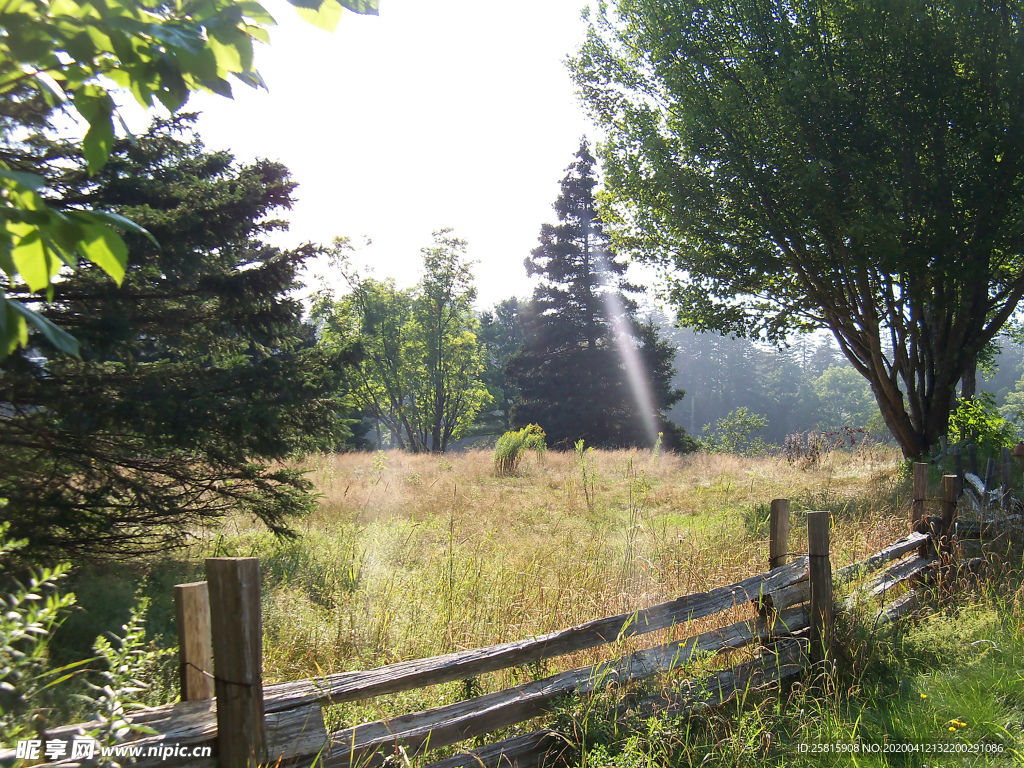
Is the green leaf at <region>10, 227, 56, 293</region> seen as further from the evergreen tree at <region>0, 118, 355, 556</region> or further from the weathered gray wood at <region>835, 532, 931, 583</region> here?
the weathered gray wood at <region>835, 532, 931, 583</region>

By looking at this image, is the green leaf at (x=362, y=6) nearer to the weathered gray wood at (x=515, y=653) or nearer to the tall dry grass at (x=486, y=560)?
the weathered gray wood at (x=515, y=653)

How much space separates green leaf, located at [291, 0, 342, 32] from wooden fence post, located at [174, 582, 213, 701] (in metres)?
1.90

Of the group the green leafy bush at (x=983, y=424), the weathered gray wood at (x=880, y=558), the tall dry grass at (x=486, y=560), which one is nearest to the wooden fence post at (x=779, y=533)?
the tall dry grass at (x=486, y=560)

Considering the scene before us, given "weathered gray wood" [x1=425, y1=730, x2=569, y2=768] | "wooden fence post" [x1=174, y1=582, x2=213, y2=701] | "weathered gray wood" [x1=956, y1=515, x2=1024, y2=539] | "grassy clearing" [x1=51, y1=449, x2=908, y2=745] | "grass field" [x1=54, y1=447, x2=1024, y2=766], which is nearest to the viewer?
"wooden fence post" [x1=174, y1=582, x2=213, y2=701]

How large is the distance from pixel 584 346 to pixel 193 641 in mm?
31247

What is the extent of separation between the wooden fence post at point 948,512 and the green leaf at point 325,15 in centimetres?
611

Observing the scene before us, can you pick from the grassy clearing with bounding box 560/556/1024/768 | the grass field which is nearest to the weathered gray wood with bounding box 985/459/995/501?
the grass field

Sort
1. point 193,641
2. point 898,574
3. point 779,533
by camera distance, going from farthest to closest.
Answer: point 898,574
point 779,533
point 193,641

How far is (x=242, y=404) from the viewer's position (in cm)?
484

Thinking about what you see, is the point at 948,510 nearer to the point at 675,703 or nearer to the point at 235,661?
the point at 675,703

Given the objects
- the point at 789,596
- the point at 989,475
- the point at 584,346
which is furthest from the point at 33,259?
the point at 584,346

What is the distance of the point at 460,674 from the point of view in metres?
2.67

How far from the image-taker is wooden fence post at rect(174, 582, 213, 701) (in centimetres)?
213

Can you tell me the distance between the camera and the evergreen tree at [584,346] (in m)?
31.3
